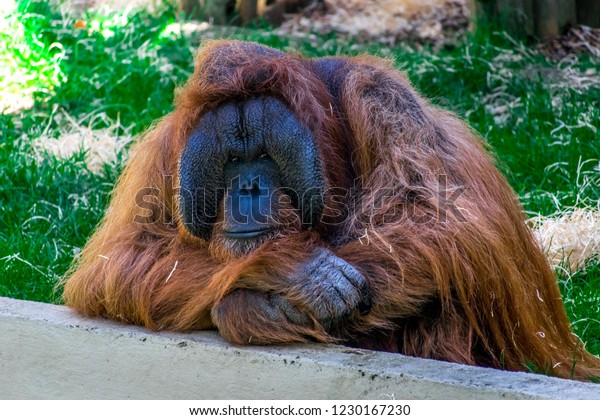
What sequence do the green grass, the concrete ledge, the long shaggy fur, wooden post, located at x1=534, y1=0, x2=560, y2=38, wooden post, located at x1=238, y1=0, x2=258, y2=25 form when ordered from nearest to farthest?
1. the concrete ledge
2. the long shaggy fur
3. the green grass
4. wooden post, located at x1=534, y1=0, x2=560, y2=38
5. wooden post, located at x1=238, y1=0, x2=258, y2=25

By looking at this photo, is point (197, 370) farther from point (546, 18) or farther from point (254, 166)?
point (546, 18)

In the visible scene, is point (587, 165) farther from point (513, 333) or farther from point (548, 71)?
point (513, 333)

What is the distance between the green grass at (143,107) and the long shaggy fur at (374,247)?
0.72 meters

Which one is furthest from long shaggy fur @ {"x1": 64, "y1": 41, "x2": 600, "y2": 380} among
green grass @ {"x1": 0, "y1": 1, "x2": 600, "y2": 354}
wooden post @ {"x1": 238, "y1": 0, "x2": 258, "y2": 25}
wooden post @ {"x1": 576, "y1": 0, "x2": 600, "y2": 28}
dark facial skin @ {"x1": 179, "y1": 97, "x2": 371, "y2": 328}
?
wooden post @ {"x1": 238, "y1": 0, "x2": 258, "y2": 25}

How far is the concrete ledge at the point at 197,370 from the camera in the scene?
2.38m

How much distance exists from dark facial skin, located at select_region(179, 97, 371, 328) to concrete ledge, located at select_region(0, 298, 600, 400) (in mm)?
207

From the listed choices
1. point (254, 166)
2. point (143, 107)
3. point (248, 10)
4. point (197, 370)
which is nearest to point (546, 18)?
point (248, 10)

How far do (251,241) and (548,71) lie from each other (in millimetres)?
3319

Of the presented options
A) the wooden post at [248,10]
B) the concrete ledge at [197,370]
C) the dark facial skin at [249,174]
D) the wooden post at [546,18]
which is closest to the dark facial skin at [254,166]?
the dark facial skin at [249,174]

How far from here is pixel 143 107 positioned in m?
5.90

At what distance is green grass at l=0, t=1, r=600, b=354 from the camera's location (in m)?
4.30

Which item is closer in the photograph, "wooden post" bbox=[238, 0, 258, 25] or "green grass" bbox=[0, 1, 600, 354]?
"green grass" bbox=[0, 1, 600, 354]

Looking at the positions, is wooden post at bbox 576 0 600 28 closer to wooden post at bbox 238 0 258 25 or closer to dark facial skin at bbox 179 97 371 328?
wooden post at bbox 238 0 258 25

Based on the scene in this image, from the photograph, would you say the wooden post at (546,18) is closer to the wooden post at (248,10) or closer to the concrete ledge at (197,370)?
the wooden post at (248,10)
